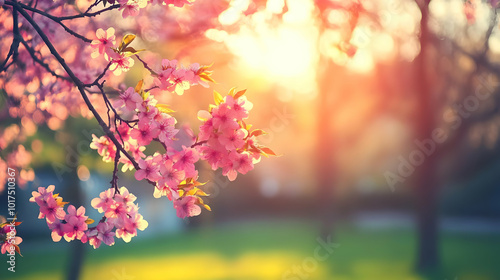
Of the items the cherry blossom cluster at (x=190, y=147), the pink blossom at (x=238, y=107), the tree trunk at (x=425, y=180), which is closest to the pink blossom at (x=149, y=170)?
the cherry blossom cluster at (x=190, y=147)

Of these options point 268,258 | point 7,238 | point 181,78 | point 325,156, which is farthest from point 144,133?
Answer: point 325,156

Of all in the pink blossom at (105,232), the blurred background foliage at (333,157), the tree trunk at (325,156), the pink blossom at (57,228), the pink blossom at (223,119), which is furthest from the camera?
the tree trunk at (325,156)

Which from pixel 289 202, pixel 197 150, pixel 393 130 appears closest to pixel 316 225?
pixel 289 202

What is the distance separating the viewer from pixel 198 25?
676cm

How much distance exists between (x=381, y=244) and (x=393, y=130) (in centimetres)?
881

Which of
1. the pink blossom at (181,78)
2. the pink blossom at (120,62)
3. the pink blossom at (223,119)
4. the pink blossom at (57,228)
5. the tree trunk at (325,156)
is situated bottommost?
the pink blossom at (57,228)

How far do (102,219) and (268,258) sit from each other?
39.5 ft

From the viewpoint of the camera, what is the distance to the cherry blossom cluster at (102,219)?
9.73 ft

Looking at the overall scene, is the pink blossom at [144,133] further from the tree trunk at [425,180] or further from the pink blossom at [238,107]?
the tree trunk at [425,180]

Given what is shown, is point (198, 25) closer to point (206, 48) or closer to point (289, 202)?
point (206, 48)

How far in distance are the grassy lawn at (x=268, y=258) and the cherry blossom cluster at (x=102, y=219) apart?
8.14 meters

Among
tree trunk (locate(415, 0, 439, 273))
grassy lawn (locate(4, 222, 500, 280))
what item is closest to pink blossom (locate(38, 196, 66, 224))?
grassy lawn (locate(4, 222, 500, 280))

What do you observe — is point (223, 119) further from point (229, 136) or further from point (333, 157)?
point (333, 157)

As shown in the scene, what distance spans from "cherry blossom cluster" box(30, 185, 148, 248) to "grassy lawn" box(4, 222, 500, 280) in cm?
814
